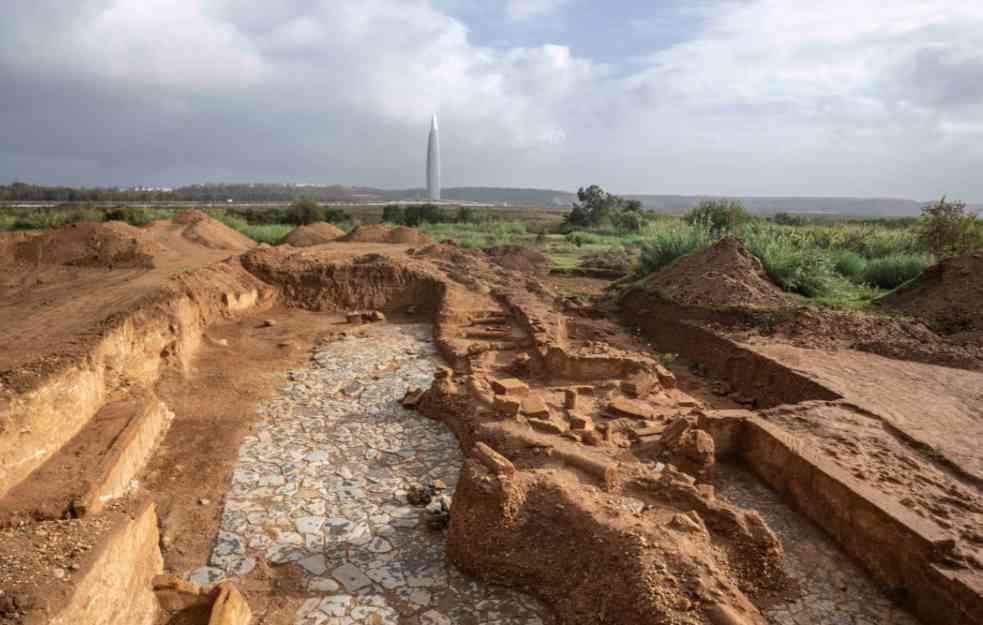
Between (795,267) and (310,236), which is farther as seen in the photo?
(310,236)

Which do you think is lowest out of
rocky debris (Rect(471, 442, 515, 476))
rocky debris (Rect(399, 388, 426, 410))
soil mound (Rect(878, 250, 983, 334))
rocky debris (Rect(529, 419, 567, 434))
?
rocky debris (Rect(399, 388, 426, 410))

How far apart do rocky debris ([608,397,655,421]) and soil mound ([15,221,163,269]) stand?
9.18 metres

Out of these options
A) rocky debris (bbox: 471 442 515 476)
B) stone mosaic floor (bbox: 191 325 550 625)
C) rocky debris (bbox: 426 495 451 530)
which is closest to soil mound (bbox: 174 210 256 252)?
stone mosaic floor (bbox: 191 325 550 625)

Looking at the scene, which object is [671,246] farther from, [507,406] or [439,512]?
[439,512]

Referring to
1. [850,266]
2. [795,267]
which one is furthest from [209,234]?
[850,266]

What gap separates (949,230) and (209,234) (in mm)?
20355

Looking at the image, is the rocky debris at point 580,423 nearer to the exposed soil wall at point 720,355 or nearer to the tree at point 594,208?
the exposed soil wall at point 720,355

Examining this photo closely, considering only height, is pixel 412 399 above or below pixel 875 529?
below

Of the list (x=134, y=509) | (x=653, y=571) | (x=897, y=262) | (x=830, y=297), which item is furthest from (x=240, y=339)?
(x=897, y=262)

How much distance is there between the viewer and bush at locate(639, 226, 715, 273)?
44.8ft

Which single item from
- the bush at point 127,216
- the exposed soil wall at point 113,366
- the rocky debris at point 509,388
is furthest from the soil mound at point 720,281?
the bush at point 127,216

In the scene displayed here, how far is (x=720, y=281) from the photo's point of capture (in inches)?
407

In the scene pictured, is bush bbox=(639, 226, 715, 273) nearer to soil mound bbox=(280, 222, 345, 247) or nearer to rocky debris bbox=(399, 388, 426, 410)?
rocky debris bbox=(399, 388, 426, 410)

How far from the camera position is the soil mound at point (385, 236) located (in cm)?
1903
